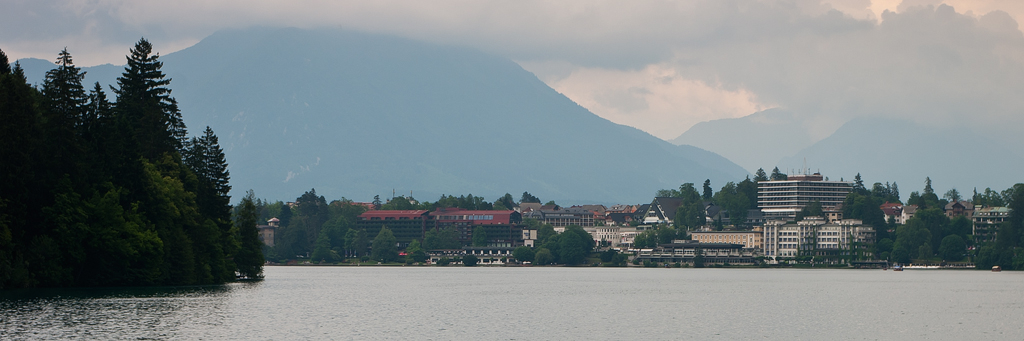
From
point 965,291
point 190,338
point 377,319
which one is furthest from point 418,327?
point 965,291

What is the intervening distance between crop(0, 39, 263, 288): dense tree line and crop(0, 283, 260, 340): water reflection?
2.65 m

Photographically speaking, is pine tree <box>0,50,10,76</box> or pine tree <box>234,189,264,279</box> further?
pine tree <box>234,189,264,279</box>

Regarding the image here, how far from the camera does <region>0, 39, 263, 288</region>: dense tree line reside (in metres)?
82.5

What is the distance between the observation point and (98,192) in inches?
3563

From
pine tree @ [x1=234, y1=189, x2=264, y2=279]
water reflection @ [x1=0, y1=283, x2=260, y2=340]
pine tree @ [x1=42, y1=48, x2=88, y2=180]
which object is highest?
pine tree @ [x1=42, y1=48, x2=88, y2=180]

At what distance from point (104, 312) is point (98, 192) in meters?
23.1

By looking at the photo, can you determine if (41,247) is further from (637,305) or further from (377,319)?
(637,305)

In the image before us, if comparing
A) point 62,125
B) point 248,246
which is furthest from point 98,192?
point 248,246

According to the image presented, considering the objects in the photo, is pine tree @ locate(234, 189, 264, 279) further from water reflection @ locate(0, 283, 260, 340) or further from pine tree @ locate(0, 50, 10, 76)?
pine tree @ locate(0, 50, 10, 76)

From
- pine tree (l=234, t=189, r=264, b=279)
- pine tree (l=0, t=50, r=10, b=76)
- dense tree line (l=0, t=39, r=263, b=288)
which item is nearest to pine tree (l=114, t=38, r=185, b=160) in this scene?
dense tree line (l=0, t=39, r=263, b=288)

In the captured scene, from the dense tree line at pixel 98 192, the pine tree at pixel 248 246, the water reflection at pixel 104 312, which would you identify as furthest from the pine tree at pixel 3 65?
the pine tree at pixel 248 246

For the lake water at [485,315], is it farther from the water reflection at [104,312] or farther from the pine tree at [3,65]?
the pine tree at [3,65]

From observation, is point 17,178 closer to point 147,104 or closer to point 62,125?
point 62,125

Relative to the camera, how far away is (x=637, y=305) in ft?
300
